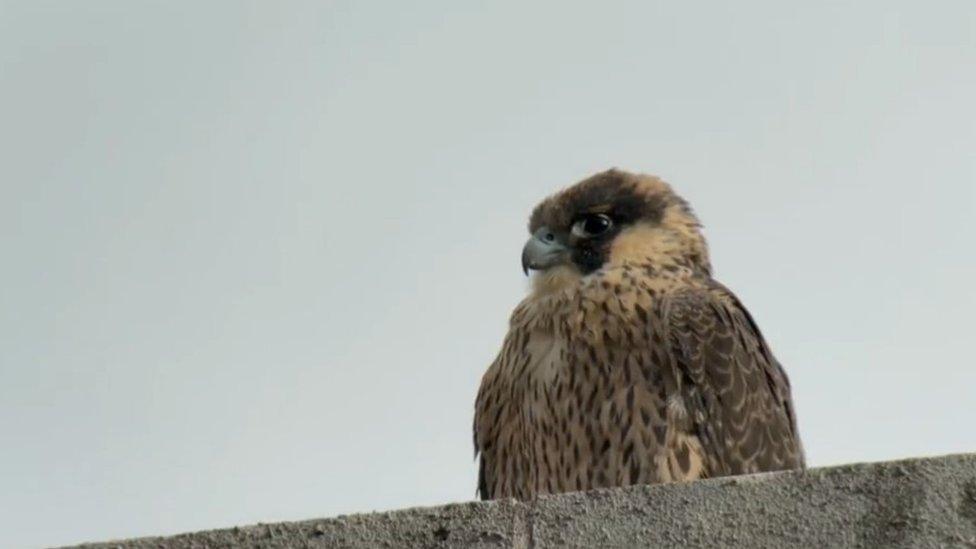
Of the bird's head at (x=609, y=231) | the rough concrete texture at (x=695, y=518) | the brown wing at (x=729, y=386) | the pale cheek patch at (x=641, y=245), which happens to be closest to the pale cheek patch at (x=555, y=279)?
the bird's head at (x=609, y=231)

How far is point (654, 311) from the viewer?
17.3 ft

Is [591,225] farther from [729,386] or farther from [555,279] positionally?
[729,386]

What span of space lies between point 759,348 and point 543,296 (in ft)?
2.46

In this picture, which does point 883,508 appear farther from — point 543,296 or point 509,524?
point 543,296

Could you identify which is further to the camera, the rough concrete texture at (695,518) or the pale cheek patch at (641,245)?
the pale cheek patch at (641,245)

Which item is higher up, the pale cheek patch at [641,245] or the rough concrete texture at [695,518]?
the pale cheek patch at [641,245]

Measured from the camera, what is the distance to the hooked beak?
5719mm

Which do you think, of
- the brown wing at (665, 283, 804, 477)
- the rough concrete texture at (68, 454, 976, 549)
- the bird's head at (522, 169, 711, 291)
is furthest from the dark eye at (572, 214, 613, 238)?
the rough concrete texture at (68, 454, 976, 549)

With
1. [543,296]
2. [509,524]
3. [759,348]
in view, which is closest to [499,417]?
[543,296]

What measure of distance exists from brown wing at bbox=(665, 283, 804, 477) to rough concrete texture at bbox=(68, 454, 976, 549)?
2709 mm

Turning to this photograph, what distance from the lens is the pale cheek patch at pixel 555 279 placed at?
220 inches

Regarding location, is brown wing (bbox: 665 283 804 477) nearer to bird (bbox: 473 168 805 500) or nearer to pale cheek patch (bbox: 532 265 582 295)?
bird (bbox: 473 168 805 500)

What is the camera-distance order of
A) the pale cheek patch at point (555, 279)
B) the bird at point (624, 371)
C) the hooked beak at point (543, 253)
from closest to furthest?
the bird at point (624, 371) < the pale cheek patch at point (555, 279) < the hooked beak at point (543, 253)

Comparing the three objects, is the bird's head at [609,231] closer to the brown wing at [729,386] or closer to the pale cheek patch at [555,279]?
the pale cheek patch at [555,279]
